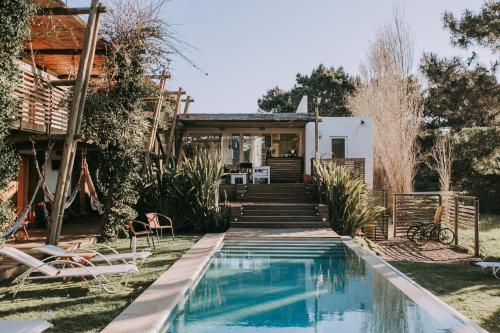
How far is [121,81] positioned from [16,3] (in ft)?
15.0

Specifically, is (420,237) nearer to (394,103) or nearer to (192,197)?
(192,197)

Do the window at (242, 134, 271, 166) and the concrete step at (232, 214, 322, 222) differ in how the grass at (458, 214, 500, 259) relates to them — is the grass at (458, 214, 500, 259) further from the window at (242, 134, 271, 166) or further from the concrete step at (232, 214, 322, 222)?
the window at (242, 134, 271, 166)

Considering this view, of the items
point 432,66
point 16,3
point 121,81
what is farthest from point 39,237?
point 432,66

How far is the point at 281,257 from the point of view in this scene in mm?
10258

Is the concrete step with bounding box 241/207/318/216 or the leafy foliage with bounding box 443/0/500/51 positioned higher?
the leafy foliage with bounding box 443/0/500/51

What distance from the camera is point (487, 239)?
15.4 metres

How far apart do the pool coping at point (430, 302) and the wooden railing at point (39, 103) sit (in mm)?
7618

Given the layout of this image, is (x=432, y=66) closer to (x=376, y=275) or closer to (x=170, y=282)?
(x=376, y=275)

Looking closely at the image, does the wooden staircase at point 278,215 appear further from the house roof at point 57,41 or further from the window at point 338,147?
the window at point 338,147

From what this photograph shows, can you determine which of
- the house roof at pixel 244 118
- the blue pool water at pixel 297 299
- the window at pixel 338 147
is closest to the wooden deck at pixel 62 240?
the blue pool water at pixel 297 299

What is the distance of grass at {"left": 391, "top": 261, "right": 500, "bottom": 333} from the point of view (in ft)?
20.0

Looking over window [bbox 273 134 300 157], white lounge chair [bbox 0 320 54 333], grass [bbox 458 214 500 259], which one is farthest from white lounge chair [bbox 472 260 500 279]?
window [bbox 273 134 300 157]

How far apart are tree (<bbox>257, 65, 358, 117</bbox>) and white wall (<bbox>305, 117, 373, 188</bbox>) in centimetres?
1769

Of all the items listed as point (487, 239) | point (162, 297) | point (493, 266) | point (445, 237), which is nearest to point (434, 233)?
point (445, 237)
